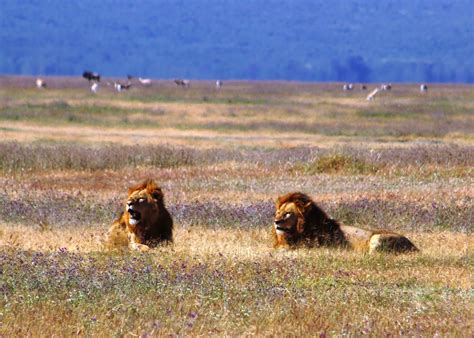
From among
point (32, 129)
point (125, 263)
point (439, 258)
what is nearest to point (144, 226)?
point (125, 263)

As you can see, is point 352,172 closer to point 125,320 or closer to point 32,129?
point 125,320

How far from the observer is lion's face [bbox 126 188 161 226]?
1376cm

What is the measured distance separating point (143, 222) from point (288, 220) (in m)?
1.77

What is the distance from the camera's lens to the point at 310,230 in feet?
46.8

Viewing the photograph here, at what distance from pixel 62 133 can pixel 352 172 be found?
19.0m

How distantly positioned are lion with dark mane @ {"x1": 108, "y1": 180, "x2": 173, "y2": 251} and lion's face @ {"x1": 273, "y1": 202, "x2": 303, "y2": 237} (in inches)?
53.3

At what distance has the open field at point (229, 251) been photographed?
9.05 metres

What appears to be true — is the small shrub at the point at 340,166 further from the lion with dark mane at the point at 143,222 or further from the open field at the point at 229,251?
the lion with dark mane at the point at 143,222

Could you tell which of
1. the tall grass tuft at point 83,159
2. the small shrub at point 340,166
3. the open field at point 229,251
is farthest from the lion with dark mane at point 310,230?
the tall grass tuft at point 83,159

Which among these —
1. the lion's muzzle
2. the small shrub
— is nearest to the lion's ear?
the lion's muzzle

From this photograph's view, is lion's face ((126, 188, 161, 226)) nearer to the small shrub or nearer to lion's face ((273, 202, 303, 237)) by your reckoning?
lion's face ((273, 202, 303, 237))

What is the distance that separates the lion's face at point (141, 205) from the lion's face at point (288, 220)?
1.49 metres

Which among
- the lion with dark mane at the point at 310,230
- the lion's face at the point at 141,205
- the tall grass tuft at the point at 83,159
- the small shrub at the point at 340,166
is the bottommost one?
the tall grass tuft at the point at 83,159

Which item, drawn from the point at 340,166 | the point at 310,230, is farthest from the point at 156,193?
the point at 340,166
